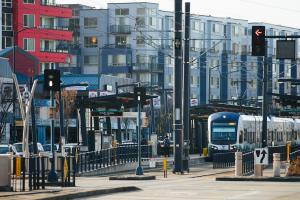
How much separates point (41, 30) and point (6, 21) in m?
6.24

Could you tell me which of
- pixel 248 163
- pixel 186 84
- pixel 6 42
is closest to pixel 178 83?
pixel 186 84

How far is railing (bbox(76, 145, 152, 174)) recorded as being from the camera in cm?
5641

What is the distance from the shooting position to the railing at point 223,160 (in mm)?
66069

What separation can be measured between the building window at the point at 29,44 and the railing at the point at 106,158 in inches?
2428

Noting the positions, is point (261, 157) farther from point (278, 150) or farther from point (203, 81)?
point (203, 81)

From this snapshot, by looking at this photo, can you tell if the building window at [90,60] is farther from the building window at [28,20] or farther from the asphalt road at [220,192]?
the asphalt road at [220,192]

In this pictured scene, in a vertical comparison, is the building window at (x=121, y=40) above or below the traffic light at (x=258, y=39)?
above

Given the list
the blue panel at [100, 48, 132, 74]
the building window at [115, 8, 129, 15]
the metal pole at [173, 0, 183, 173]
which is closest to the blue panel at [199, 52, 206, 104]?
the blue panel at [100, 48, 132, 74]

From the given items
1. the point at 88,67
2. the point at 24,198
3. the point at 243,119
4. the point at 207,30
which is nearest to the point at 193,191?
the point at 24,198

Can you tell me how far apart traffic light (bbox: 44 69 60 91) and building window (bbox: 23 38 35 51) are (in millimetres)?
86091

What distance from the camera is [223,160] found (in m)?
68.3

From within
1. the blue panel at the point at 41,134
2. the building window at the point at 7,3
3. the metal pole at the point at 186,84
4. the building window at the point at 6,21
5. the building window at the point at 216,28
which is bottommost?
the blue panel at the point at 41,134

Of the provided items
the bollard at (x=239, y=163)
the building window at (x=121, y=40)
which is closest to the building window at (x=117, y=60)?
the building window at (x=121, y=40)

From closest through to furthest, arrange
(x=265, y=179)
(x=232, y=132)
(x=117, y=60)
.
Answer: (x=265, y=179), (x=232, y=132), (x=117, y=60)
